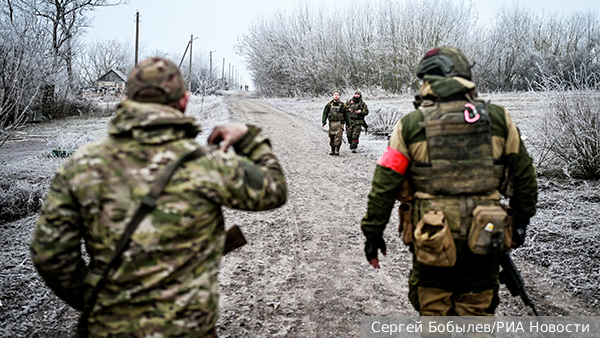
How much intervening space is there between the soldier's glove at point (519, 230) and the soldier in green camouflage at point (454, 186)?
0.9 inches

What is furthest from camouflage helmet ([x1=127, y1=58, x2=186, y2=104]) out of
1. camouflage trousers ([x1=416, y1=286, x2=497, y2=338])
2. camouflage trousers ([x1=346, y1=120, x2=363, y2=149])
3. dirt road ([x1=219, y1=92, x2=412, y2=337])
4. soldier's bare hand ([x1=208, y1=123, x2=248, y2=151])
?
camouflage trousers ([x1=346, y1=120, x2=363, y2=149])

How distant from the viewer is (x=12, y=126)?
6891 mm

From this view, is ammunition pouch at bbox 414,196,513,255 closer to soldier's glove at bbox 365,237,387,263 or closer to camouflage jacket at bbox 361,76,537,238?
camouflage jacket at bbox 361,76,537,238

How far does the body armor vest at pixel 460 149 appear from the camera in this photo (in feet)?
7.41

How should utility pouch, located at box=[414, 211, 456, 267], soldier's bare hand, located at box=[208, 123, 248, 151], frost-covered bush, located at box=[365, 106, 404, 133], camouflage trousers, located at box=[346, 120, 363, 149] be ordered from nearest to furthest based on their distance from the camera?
soldier's bare hand, located at box=[208, 123, 248, 151]
utility pouch, located at box=[414, 211, 456, 267]
camouflage trousers, located at box=[346, 120, 363, 149]
frost-covered bush, located at box=[365, 106, 404, 133]

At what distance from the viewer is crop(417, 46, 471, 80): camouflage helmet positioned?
2357mm

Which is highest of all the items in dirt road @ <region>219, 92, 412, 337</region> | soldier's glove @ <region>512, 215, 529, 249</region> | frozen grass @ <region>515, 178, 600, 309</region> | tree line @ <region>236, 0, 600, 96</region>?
tree line @ <region>236, 0, 600, 96</region>

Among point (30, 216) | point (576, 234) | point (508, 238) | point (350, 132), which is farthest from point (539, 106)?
point (30, 216)

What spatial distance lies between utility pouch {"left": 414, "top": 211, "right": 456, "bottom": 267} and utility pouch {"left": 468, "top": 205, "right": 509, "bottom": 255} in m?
0.12

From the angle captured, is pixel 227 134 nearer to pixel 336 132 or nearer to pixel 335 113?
pixel 336 132

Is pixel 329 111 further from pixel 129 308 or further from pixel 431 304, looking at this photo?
pixel 129 308

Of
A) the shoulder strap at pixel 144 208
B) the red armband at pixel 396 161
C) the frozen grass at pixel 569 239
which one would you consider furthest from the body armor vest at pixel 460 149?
the frozen grass at pixel 569 239

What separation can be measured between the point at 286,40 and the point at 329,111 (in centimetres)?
3486

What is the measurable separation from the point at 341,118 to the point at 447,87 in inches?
377
